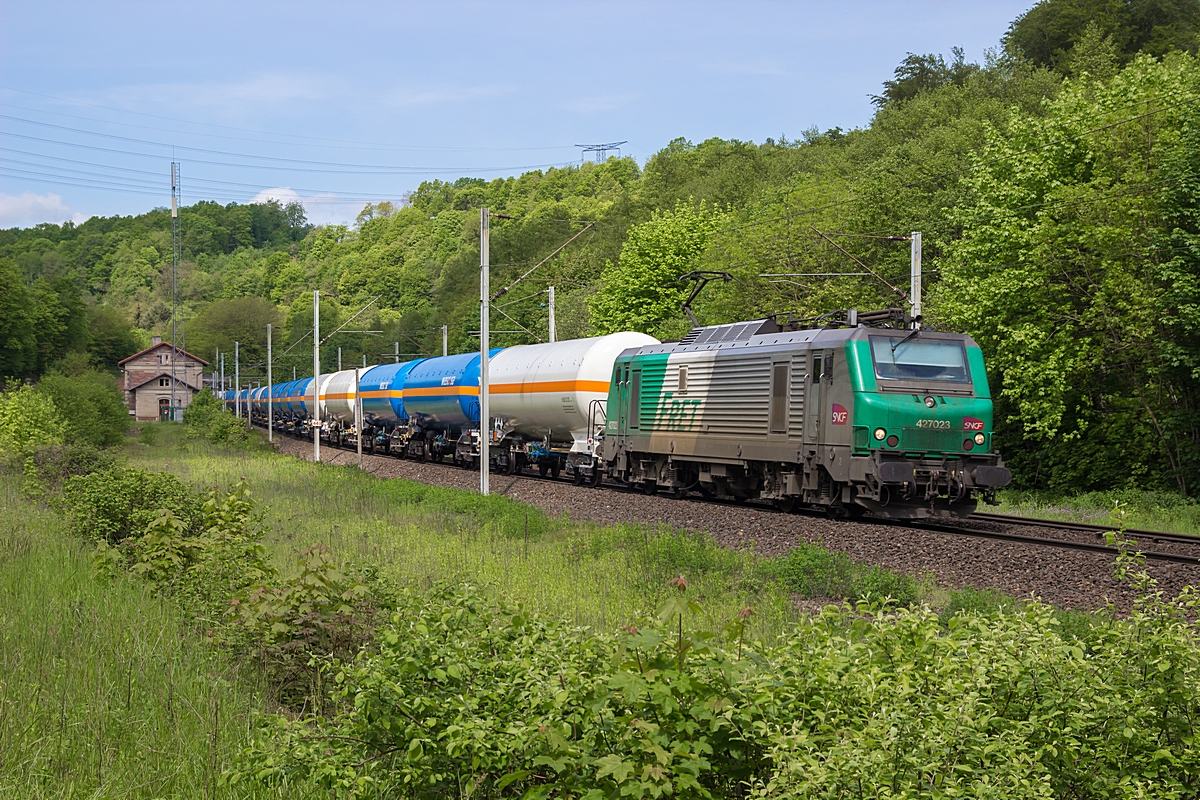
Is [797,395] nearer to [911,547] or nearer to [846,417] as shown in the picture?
[846,417]

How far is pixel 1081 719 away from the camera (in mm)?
4184

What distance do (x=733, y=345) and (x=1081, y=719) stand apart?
54.4 feet

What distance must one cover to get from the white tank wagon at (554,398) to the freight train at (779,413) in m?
0.05

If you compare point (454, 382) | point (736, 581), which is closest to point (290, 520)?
point (736, 581)

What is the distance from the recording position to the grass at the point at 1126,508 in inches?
793

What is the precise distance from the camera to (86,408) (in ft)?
144

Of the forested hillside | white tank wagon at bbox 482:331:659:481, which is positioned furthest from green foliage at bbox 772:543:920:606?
white tank wagon at bbox 482:331:659:481

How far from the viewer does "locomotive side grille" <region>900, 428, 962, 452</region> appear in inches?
672

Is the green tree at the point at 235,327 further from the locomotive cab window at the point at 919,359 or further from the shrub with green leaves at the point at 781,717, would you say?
the shrub with green leaves at the point at 781,717

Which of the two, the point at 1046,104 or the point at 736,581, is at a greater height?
the point at 1046,104

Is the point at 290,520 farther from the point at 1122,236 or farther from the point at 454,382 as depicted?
the point at 1122,236

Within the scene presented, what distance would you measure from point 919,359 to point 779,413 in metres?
2.65

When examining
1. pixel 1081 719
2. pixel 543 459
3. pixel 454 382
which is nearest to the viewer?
pixel 1081 719

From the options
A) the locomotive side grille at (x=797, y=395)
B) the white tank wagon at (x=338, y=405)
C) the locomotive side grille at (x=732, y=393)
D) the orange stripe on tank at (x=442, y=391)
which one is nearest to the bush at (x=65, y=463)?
the orange stripe on tank at (x=442, y=391)
